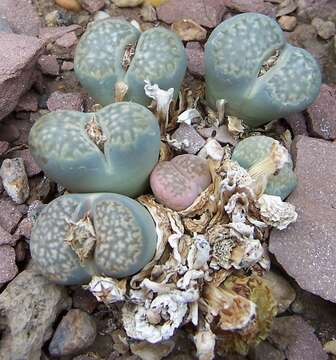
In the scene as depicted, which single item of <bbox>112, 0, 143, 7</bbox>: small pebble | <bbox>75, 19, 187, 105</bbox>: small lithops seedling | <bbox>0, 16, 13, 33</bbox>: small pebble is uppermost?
<bbox>75, 19, 187, 105</bbox>: small lithops seedling

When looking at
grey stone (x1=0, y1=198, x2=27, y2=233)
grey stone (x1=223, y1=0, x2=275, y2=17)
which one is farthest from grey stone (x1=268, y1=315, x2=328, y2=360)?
grey stone (x1=223, y1=0, x2=275, y2=17)

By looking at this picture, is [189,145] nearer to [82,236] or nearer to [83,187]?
[83,187]

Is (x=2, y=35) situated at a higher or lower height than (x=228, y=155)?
higher

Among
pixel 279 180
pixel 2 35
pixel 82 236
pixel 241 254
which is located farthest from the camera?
pixel 2 35

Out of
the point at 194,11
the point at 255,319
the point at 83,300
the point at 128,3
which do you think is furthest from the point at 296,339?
the point at 128,3

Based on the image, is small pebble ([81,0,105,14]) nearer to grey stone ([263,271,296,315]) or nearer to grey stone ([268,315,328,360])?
grey stone ([263,271,296,315])

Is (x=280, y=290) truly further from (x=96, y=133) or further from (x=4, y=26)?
(x=4, y=26)

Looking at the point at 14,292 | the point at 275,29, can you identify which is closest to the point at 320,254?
the point at 275,29
